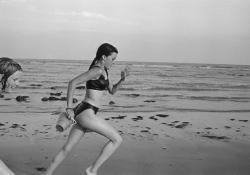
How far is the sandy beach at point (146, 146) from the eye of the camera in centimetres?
561

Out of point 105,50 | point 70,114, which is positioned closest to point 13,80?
point 70,114

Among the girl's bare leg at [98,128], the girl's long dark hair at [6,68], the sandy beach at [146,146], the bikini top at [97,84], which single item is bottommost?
the sandy beach at [146,146]

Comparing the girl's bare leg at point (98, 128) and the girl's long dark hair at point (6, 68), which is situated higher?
the girl's long dark hair at point (6, 68)

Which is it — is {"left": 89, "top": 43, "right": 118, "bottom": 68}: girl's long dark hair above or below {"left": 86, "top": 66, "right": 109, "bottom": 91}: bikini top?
above

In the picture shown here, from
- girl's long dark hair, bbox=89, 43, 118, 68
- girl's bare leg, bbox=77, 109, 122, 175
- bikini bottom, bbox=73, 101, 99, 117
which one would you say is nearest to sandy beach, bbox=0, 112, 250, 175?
girl's bare leg, bbox=77, 109, 122, 175

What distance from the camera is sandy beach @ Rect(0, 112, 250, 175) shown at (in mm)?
5605

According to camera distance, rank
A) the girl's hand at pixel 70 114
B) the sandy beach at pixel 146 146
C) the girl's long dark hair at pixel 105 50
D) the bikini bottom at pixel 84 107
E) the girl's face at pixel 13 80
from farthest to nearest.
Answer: the sandy beach at pixel 146 146, the girl's long dark hair at pixel 105 50, the bikini bottom at pixel 84 107, the girl's hand at pixel 70 114, the girl's face at pixel 13 80

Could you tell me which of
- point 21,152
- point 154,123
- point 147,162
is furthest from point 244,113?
point 21,152

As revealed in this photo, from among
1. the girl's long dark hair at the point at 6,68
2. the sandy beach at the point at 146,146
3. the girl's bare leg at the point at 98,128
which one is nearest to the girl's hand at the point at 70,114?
the girl's bare leg at the point at 98,128

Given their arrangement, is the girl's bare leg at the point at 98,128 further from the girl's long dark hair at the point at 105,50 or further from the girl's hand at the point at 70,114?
the girl's long dark hair at the point at 105,50

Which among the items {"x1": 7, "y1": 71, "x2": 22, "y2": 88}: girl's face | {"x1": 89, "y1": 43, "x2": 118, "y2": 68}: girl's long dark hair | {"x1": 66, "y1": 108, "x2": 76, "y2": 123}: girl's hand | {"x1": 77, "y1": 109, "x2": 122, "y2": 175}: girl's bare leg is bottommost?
{"x1": 77, "y1": 109, "x2": 122, "y2": 175}: girl's bare leg

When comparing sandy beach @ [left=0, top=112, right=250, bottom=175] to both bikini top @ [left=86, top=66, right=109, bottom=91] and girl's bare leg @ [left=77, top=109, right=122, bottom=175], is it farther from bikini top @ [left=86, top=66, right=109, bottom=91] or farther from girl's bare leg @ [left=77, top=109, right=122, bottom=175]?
bikini top @ [left=86, top=66, right=109, bottom=91]

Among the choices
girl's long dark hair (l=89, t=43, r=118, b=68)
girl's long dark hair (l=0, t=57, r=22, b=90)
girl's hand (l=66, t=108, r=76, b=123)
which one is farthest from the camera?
girl's long dark hair (l=89, t=43, r=118, b=68)

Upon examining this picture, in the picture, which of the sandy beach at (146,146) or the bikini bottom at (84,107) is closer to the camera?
the bikini bottom at (84,107)
